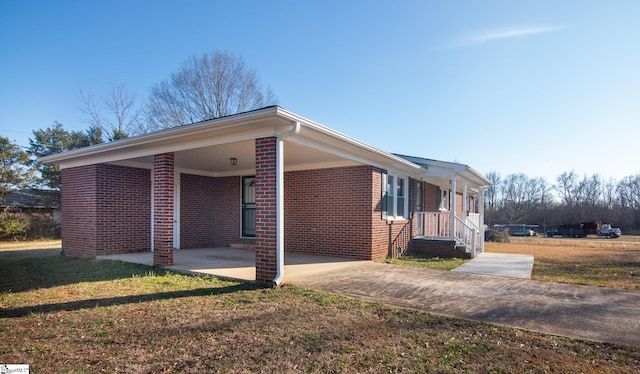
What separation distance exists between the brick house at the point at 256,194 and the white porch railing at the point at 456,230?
0.08 metres

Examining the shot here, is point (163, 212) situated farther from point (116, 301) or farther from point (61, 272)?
point (116, 301)

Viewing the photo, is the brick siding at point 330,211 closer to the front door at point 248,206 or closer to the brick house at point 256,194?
the brick house at point 256,194

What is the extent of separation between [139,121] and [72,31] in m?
15.9

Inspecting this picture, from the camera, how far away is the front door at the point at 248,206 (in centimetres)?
1203

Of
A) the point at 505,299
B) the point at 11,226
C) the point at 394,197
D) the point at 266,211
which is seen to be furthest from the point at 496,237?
the point at 11,226

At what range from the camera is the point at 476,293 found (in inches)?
229

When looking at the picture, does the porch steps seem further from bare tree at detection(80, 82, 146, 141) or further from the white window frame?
bare tree at detection(80, 82, 146, 141)

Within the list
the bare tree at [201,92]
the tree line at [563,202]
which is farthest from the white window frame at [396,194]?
the tree line at [563,202]

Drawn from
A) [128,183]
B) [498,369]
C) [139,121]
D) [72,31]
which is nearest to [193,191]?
[128,183]

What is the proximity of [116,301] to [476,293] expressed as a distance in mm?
5533

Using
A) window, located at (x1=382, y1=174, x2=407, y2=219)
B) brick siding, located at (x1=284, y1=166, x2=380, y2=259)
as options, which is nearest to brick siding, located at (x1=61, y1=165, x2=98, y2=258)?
brick siding, located at (x1=284, y1=166, x2=380, y2=259)

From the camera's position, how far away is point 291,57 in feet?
47.8

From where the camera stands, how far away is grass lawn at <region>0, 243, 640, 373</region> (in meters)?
3.12

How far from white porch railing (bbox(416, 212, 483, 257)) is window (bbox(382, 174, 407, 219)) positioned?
1.41 meters
